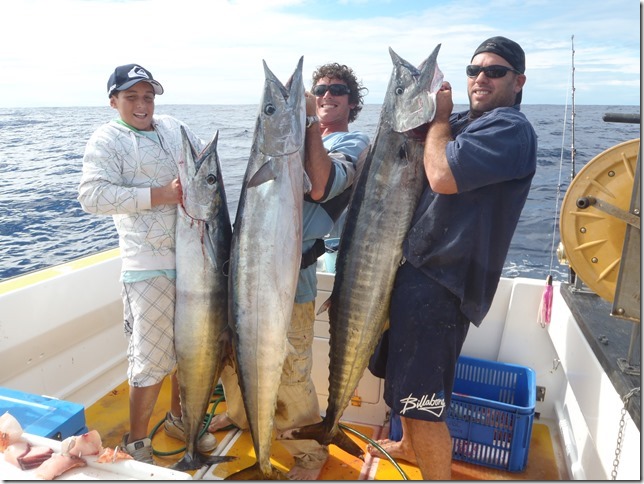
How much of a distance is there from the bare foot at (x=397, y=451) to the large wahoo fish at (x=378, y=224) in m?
0.62

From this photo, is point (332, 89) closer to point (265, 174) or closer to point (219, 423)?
point (265, 174)

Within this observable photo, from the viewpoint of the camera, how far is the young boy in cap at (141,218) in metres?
2.51

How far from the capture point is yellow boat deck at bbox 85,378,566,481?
9.43ft

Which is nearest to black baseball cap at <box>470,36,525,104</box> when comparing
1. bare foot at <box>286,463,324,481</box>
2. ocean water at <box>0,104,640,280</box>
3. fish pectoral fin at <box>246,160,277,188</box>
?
fish pectoral fin at <box>246,160,277,188</box>

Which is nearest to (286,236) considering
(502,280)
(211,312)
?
(211,312)

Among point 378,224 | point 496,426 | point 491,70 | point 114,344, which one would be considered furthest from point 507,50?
point 114,344

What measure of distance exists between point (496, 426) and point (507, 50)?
1.99 m

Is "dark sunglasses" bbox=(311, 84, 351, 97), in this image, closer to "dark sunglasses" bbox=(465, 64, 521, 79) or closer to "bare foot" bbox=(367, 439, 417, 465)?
"dark sunglasses" bbox=(465, 64, 521, 79)

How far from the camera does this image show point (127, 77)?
2.61 metres

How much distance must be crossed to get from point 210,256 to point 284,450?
1.38m

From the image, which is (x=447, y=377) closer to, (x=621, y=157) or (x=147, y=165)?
(x=621, y=157)

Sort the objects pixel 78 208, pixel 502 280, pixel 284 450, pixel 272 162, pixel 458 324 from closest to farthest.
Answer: pixel 272 162, pixel 458 324, pixel 284 450, pixel 502 280, pixel 78 208

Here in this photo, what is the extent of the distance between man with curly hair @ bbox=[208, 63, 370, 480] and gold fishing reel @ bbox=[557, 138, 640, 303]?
3.43ft

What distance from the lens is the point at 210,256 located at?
2.43 meters
